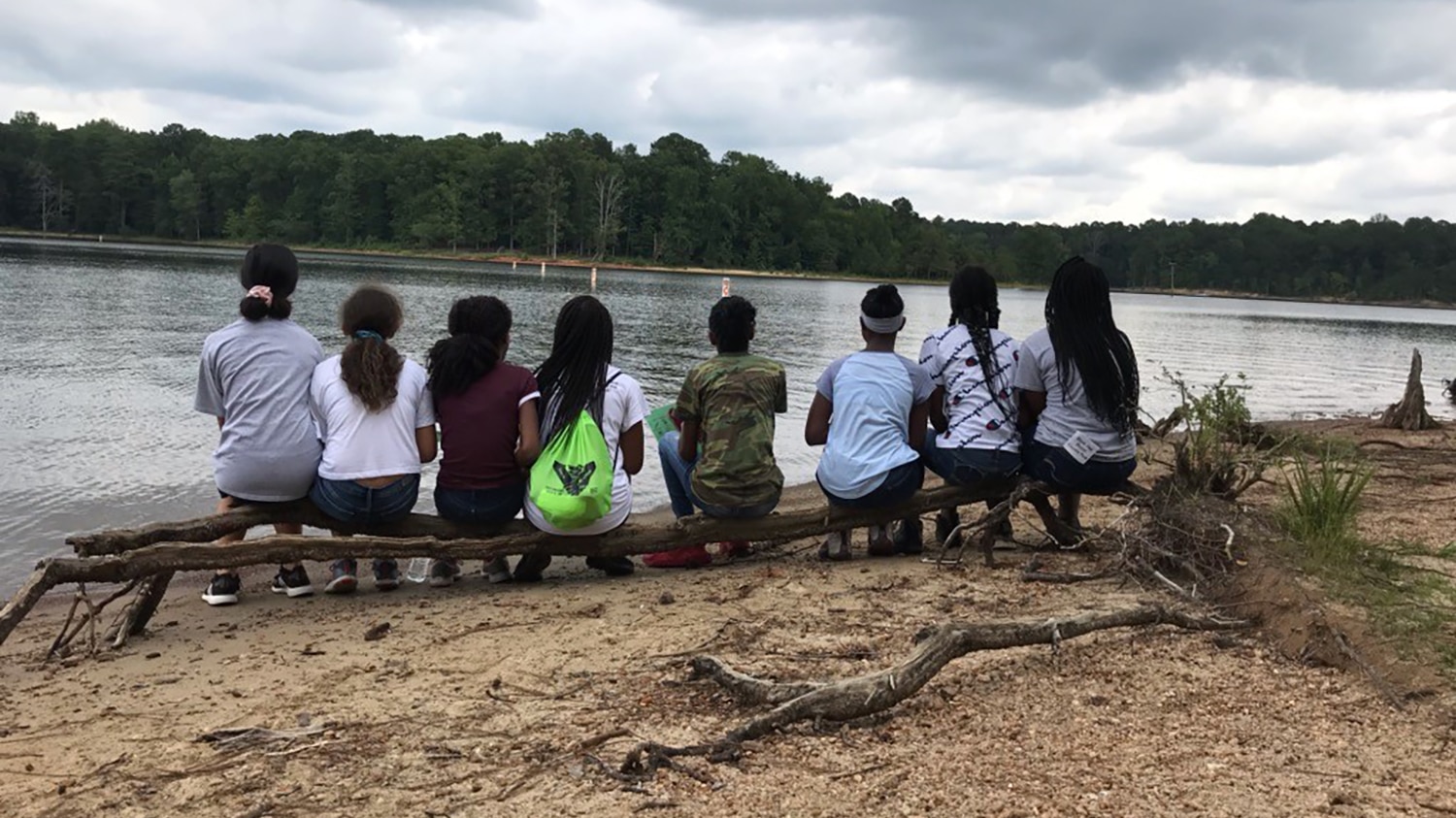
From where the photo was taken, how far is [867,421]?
5590 millimetres

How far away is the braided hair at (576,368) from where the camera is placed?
5.23 metres

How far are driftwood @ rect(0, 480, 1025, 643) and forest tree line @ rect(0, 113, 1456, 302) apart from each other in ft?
352

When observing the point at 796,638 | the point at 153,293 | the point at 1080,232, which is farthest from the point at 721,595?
the point at 1080,232

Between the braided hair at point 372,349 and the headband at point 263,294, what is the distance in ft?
1.13

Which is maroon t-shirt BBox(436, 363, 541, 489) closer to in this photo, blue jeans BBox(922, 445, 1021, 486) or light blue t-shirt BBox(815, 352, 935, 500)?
light blue t-shirt BBox(815, 352, 935, 500)

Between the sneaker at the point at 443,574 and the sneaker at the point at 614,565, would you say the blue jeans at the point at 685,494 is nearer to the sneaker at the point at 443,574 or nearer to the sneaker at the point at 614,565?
the sneaker at the point at 614,565

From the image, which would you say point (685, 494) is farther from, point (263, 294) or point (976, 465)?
point (263, 294)

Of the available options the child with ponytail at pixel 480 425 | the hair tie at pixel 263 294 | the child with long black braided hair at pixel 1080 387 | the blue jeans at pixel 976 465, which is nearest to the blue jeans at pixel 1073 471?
the child with long black braided hair at pixel 1080 387

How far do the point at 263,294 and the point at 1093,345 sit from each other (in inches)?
171

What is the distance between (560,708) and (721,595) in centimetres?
162


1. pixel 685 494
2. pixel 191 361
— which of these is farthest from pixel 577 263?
pixel 685 494

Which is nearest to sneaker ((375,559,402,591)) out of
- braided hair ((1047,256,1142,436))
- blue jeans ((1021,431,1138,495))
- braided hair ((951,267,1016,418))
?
braided hair ((951,267,1016,418))

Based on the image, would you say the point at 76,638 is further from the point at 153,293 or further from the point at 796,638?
the point at 153,293

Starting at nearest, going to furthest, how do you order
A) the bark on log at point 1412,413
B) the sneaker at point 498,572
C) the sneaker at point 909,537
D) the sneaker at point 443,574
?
the sneaker at point 443,574
the sneaker at point 498,572
the sneaker at point 909,537
the bark on log at point 1412,413
